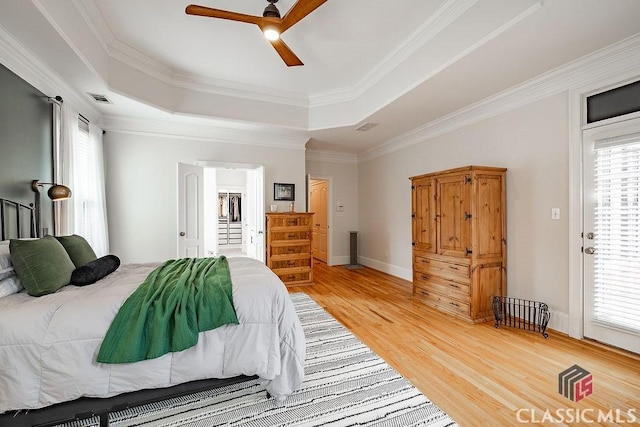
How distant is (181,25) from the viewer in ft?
9.86

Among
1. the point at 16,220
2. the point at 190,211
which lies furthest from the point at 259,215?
the point at 16,220

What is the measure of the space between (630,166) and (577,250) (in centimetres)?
86

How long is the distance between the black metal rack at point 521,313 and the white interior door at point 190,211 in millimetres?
4174

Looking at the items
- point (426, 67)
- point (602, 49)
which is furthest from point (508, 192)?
point (426, 67)

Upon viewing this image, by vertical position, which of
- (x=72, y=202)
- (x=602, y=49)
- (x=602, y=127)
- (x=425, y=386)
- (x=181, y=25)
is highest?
(x=181, y=25)

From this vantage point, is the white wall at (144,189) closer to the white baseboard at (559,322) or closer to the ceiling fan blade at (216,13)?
the ceiling fan blade at (216,13)

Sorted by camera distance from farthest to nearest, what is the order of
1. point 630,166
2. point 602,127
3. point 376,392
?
1. point 602,127
2. point 630,166
3. point 376,392

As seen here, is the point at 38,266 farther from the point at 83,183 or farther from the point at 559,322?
the point at 559,322

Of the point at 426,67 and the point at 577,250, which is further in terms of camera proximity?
the point at 426,67

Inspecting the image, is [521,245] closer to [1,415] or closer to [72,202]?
[1,415]

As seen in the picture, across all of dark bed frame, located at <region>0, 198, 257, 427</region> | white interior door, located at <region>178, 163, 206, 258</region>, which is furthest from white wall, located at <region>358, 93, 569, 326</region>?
white interior door, located at <region>178, 163, 206, 258</region>

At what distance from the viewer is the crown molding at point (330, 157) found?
6637 millimetres

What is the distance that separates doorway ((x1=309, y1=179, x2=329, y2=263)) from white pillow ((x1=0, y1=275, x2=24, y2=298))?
5465 mm

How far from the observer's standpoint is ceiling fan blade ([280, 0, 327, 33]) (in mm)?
2162
